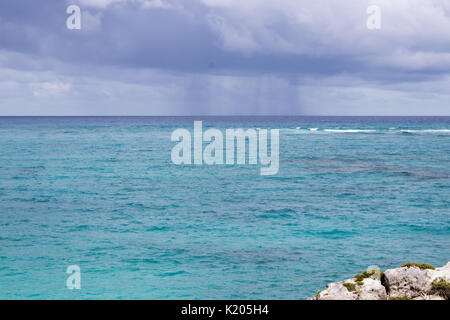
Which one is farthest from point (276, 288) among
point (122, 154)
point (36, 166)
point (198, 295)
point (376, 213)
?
point (122, 154)

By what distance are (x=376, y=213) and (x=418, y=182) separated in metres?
12.1

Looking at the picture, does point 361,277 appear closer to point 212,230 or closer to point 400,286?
point 400,286

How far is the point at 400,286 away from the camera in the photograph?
9.15m

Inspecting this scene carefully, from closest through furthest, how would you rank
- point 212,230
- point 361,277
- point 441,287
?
point 441,287 < point 361,277 < point 212,230

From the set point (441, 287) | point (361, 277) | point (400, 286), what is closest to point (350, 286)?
point (361, 277)

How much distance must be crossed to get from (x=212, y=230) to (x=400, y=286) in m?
13.2

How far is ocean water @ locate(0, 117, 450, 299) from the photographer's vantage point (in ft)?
50.7

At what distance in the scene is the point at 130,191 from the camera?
107 ft

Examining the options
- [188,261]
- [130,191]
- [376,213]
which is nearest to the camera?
[188,261]

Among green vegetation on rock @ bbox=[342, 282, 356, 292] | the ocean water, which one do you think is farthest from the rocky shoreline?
the ocean water

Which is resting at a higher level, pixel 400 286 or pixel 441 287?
pixel 441 287

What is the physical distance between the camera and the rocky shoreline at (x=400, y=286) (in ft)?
28.2

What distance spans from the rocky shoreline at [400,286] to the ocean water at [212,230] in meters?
5.27
